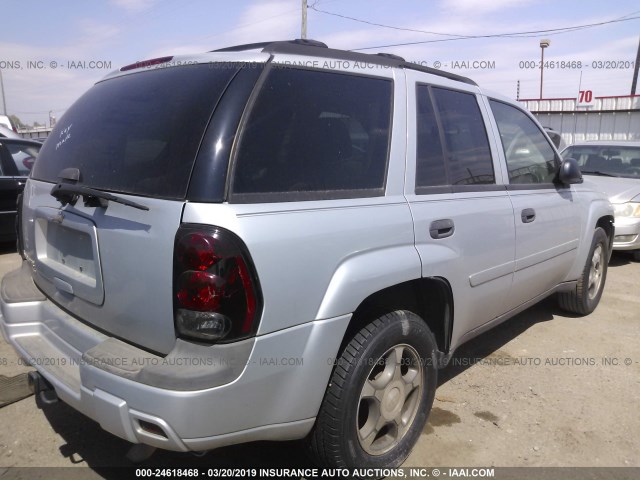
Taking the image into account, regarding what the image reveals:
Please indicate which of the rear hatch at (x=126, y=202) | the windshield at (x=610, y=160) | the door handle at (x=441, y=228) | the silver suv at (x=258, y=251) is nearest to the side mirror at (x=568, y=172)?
the silver suv at (x=258, y=251)

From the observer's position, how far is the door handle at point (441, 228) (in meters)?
2.53

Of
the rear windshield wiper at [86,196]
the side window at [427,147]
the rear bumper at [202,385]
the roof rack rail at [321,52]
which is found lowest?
the rear bumper at [202,385]

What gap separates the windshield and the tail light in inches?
293

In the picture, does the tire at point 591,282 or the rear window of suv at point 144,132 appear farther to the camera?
the tire at point 591,282

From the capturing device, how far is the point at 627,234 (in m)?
6.70

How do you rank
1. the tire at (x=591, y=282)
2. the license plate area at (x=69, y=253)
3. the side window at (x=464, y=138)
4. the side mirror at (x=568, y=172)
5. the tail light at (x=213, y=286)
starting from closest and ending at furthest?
the tail light at (x=213, y=286) → the license plate area at (x=69, y=253) → the side window at (x=464, y=138) → the side mirror at (x=568, y=172) → the tire at (x=591, y=282)

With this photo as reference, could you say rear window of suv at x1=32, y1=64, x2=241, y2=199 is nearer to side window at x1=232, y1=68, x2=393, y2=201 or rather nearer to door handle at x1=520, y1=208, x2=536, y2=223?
side window at x1=232, y1=68, x2=393, y2=201

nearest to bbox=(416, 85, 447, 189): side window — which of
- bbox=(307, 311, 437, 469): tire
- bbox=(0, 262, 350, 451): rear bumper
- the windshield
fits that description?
bbox=(307, 311, 437, 469): tire

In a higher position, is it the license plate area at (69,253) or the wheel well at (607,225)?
the license plate area at (69,253)

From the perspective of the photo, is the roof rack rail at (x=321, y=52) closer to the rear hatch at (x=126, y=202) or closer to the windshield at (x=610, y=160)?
the rear hatch at (x=126, y=202)

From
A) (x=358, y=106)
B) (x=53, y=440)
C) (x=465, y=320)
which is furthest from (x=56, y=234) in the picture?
(x=465, y=320)

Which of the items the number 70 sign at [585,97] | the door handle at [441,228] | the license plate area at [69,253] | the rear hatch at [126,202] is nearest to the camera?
the rear hatch at [126,202]

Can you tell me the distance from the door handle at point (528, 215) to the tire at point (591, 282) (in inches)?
56.0

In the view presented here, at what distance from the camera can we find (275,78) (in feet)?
6.75
